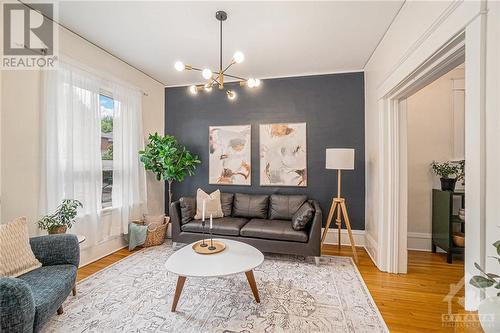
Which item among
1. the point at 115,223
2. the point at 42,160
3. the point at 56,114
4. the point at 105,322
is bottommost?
the point at 105,322

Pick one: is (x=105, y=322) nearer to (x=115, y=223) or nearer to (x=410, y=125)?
(x=115, y=223)

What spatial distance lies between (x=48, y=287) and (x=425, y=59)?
3.39m

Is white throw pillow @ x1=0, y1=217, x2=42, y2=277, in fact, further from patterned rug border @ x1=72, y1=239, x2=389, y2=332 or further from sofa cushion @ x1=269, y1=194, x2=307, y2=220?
sofa cushion @ x1=269, y1=194, x2=307, y2=220

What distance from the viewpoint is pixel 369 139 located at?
11.8ft

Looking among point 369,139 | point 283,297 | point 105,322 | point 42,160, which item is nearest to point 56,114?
point 42,160

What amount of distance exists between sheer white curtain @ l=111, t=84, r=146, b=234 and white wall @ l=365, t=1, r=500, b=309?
3.70m

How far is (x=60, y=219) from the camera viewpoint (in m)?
2.49

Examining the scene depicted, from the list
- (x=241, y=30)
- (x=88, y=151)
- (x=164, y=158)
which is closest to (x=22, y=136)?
(x=88, y=151)

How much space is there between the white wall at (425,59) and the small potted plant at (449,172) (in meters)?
0.95

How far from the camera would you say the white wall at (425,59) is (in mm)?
1189

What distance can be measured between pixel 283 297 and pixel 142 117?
142 inches

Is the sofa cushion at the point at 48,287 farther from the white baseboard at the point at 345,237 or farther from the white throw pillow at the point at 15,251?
the white baseboard at the point at 345,237

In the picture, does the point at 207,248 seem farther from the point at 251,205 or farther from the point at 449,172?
the point at 449,172

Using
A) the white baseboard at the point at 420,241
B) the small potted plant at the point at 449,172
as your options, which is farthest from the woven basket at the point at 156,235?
the small potted plant at the point at 449,172
